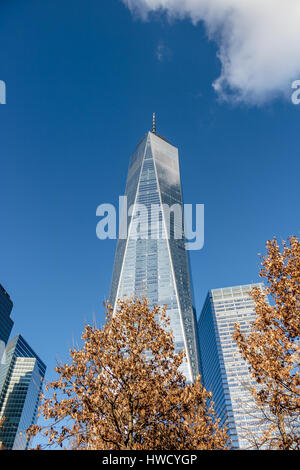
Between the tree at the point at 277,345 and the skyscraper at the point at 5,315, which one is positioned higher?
the skyscraper at the point at 5,315

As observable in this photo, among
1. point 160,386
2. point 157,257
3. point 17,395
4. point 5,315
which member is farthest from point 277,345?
point 17,395

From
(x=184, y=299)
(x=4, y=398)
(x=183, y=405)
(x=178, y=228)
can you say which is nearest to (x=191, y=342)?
(x=184, y=299)

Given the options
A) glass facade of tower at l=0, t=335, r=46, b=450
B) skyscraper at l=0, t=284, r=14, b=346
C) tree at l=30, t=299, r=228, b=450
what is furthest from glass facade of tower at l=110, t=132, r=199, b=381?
tree at l=30, t=299, r=228, b=450

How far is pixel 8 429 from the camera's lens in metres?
164

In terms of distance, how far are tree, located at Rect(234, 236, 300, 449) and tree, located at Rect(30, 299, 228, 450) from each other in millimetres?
2712

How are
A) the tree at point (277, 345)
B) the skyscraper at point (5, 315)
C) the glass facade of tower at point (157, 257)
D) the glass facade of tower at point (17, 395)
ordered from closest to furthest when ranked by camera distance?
the tree at point (277, 345) → the glass facade of tower at point (157, 257) → the skyscraper at point (5, 315) → the glass facade of tower at point (17, 395)

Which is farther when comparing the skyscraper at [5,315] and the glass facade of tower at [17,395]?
the glass facade of tower at [17,395]

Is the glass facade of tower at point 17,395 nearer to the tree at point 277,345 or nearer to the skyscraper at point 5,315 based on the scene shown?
the skyscraper at point 5,315

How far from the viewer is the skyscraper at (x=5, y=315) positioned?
154 metres

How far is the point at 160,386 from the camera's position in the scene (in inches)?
A: 487

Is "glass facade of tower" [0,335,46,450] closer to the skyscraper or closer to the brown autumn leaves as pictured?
the skyscraper

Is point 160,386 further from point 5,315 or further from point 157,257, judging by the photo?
point 5,315

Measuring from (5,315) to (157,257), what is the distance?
269 ft

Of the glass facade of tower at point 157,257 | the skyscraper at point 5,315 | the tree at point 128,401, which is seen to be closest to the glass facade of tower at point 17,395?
the skyscraper at point 5,315
